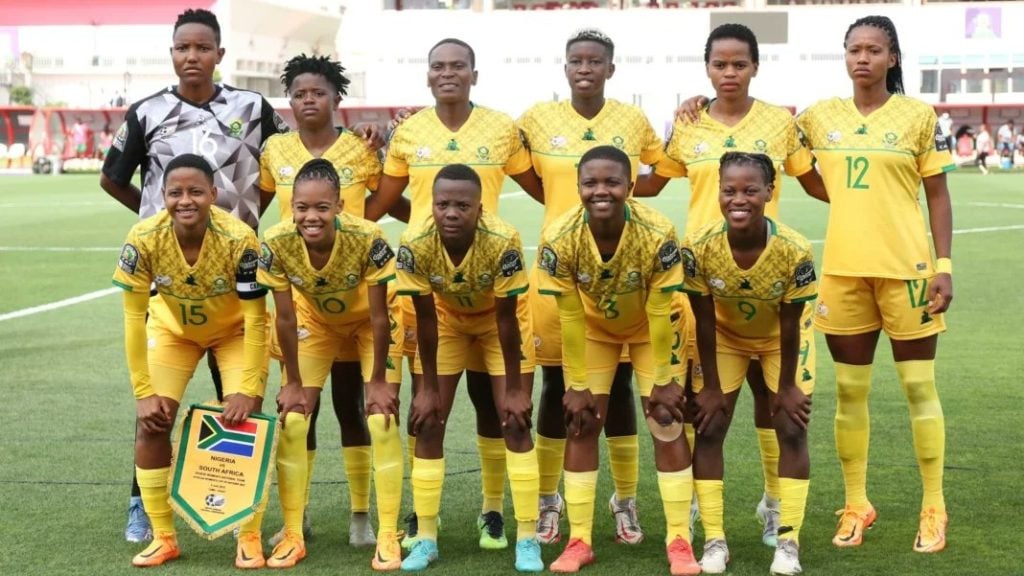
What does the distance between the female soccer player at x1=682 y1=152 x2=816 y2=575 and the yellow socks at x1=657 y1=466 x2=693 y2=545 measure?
0.07m

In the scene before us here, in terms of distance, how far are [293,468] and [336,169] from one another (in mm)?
1352

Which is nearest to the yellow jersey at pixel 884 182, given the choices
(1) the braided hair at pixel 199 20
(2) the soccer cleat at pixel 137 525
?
(1) the braided hair at pixel 199 20

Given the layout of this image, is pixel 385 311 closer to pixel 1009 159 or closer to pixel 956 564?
pixel 956 564

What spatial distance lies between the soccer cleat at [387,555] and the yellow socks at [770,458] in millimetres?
1700

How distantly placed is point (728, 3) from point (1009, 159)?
21766 mm

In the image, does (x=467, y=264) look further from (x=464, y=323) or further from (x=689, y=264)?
(x=689, y=264)

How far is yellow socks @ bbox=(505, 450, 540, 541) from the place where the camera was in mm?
5887

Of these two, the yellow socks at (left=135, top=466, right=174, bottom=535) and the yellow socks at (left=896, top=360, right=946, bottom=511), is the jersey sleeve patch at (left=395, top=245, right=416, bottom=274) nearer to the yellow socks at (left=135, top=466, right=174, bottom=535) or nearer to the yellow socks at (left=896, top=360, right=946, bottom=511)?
the yellow socks at (left=135, top=466, right=174, bottom=535)

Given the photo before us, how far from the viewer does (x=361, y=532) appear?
20.4 ft

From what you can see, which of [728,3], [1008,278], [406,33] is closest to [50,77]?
[406,33]

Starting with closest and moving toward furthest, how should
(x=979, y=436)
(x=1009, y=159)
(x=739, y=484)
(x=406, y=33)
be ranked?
(x=739, y=484) < (x=979, y=436) < (x=1009, y=159) < (x=406, y=33)

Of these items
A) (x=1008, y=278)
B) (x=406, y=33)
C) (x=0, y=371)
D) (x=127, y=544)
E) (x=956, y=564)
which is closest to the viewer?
(x=956, y=564)

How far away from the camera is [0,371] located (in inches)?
402

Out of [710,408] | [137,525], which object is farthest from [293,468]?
[710,408]
